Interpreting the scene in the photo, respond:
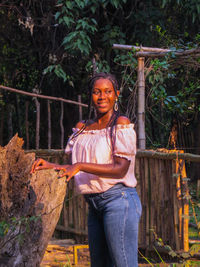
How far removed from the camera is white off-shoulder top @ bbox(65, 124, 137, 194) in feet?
8.41

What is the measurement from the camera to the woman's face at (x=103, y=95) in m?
2.73

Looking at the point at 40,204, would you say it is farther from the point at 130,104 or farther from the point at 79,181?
the point at 130,104

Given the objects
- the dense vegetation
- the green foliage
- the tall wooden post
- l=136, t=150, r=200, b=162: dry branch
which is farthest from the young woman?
the dense vegetation

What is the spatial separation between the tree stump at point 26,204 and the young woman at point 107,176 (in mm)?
79

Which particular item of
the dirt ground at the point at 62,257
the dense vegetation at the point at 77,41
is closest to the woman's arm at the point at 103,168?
the dirt ground at the point at 62,257

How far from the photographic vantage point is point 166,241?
5301mm

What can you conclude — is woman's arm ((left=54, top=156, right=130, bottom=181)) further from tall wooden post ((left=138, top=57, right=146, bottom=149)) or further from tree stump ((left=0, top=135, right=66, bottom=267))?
tall wooden post ((left=138, top=57, right=146, bottom=149))

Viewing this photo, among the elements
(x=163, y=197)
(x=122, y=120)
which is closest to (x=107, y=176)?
(x=122, y=120)

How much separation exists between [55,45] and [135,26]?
71.3 inches

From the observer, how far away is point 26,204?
A: 247 centimetres

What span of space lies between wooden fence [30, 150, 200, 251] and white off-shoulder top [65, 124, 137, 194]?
8.14 feet

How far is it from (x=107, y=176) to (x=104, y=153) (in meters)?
0.15

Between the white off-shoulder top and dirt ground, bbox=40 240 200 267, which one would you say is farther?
dirt ground, bbox=40 240 200 267

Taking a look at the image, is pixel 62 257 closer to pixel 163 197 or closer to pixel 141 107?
pixel 163 197
